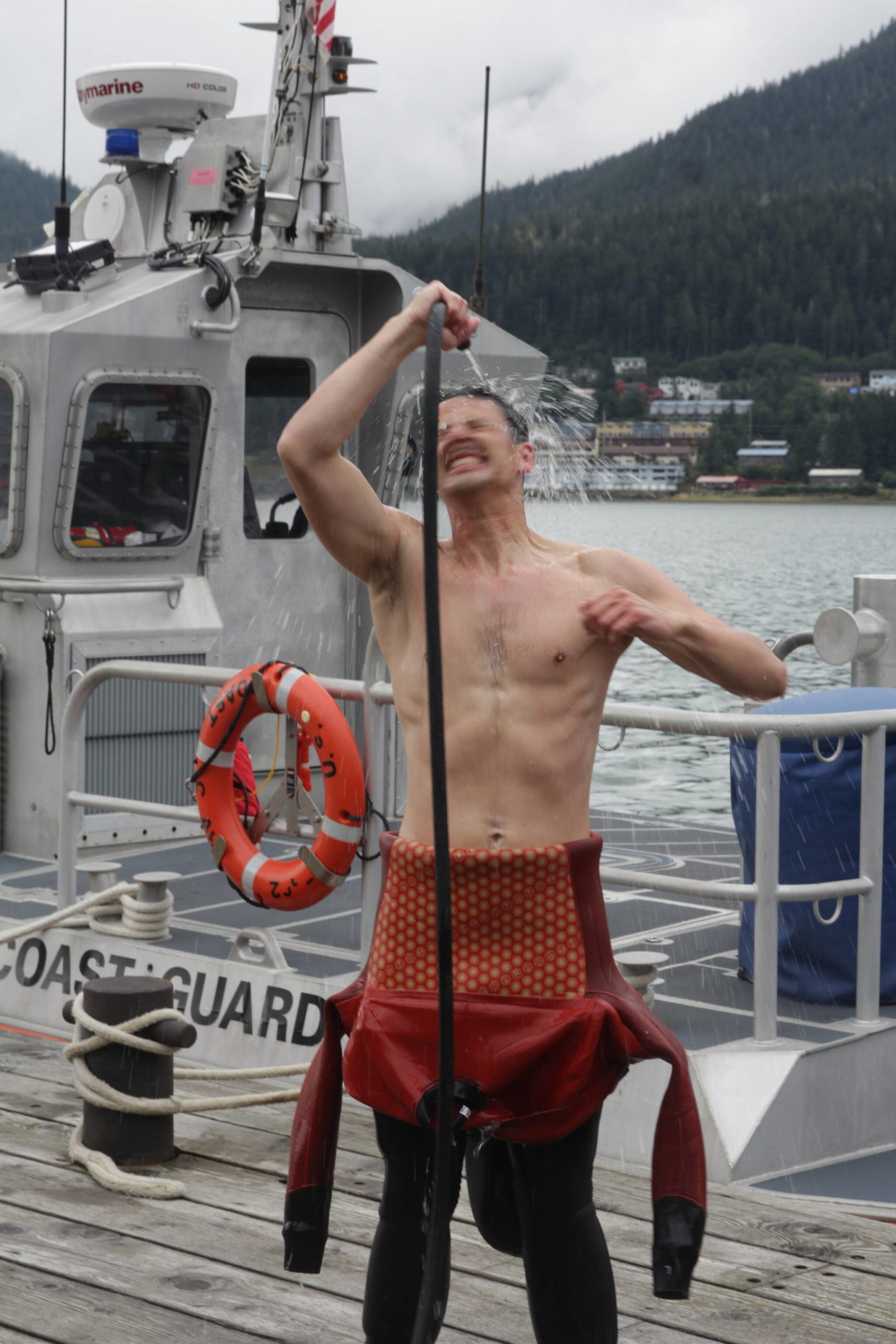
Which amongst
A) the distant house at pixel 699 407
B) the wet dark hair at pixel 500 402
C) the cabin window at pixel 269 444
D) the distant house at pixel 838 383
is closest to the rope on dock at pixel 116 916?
the cabin window at pixel 269 444

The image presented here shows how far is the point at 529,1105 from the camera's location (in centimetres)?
261

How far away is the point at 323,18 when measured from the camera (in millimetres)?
7949

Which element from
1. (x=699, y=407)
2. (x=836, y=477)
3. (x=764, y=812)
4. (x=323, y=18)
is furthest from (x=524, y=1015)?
(x=836, y=477)

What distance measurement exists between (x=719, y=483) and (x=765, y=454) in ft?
8.17

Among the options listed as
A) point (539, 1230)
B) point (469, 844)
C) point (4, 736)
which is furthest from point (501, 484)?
point (4, 736)

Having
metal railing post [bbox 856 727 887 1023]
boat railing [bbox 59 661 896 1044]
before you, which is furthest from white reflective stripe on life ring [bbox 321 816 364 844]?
metal railing post [bbox 856 727 887 1023]

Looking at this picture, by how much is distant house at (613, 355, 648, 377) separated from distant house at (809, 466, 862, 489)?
18596mm

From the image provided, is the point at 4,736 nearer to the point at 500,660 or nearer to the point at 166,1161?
the point at 166,1161

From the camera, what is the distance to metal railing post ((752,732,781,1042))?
447cm

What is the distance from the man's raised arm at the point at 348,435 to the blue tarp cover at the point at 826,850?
108 inches

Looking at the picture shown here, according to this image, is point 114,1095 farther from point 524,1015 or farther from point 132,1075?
point 524,1015

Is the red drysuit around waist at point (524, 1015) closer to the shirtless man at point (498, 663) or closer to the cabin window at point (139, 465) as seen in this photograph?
the shirtless man at point (498, 663)

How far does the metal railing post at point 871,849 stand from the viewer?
4746mm

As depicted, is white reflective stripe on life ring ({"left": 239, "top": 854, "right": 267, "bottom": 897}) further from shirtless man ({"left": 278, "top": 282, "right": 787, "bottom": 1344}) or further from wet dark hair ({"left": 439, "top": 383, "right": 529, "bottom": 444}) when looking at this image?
wet dark hair ({"left": 439, "top": 383, "right": 529, "bottom": 444})
